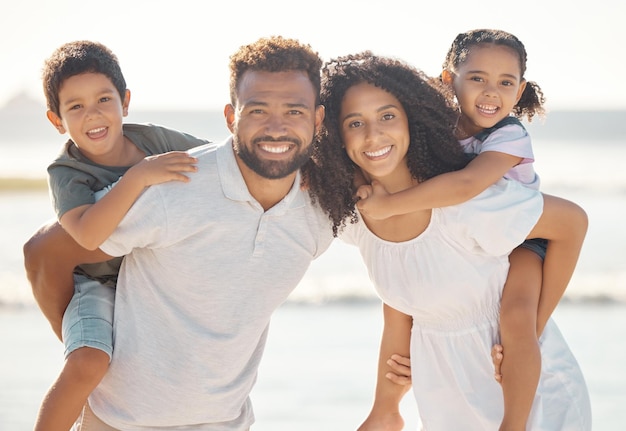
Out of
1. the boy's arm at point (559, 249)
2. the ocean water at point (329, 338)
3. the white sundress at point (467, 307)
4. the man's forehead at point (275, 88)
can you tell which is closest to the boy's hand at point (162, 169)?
the man's forehead at point (275, 88)

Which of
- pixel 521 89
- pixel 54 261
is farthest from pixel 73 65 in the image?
pixel 521 89

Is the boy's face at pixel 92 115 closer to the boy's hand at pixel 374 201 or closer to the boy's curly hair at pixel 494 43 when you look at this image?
the boy's hand at pixel 374 201

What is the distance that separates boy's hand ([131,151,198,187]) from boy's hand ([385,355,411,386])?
1.17m

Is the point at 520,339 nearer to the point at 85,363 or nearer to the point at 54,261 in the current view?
the point at 85,363

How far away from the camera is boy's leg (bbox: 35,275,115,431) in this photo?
3148 mm

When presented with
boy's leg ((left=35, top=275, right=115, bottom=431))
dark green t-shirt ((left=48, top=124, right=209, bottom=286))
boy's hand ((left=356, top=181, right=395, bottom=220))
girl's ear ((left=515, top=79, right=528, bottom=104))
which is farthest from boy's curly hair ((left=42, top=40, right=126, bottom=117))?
girl's ear ((left=515, top=79, right=528, bottom=104))

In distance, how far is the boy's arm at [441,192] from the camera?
10.5 ft

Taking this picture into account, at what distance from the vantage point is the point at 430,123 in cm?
333

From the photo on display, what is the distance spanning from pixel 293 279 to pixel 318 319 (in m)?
5.46

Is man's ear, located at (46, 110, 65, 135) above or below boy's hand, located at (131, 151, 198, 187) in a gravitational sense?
above

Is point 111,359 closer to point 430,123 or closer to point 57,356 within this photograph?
point 430,123

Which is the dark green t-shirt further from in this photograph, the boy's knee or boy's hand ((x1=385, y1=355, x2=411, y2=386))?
boy's hand ((x1=385, y1=355, x2=411, y2=386))

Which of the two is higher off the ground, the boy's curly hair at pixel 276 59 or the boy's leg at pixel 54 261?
the boy's curly hair at pixel 276 59

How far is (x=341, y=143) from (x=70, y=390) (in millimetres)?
1320
